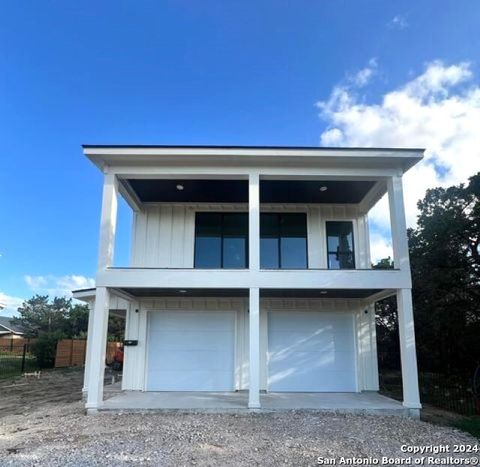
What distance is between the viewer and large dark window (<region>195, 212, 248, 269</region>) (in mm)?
10742

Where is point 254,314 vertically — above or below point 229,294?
below

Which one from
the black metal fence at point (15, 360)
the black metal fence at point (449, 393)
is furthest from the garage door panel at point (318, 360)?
the black metal fence at point (15, 360)

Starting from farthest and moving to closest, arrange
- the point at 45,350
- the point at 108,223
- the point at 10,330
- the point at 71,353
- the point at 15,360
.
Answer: the point at 10,330, the point at 15,360, the point at 71,353, the point at 45,350, the point at 108,223

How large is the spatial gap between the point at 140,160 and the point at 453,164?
11.5 m

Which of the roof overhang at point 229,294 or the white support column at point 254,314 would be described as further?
the roof overhang at point 229,294

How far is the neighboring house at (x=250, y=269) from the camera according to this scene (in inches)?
333

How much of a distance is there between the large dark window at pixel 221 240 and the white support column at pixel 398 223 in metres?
3.95

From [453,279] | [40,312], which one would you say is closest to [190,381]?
[453,279]

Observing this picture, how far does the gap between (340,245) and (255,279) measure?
3.79 m

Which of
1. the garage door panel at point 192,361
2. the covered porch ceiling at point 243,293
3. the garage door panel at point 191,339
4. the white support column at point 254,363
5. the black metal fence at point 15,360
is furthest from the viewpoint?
the black metal fence at point 15,360

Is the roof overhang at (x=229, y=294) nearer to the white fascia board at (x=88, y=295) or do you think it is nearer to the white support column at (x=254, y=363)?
the white fascia board at (x=88, y=295)

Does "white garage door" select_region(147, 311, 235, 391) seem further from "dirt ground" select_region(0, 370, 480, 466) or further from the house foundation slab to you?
"dirt ground" select_region(0, 370, 480, 466)

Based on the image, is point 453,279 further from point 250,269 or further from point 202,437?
point 202,437

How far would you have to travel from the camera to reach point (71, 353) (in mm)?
20625
